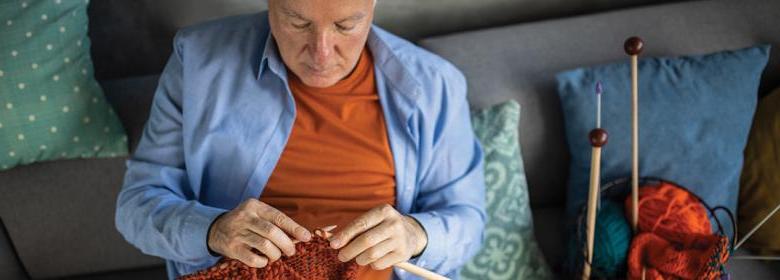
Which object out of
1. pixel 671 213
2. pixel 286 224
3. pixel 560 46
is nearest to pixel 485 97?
pixel 560 46

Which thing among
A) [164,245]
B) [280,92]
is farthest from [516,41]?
[164,245]

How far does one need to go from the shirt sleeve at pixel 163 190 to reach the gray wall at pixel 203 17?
423 millimetres

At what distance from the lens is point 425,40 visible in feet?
5.37

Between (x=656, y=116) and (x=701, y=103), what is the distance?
10cm

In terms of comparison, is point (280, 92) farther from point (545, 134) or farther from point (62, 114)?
point (545, 134)

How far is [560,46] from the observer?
5.24 feet

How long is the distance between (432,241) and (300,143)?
28 centimetres

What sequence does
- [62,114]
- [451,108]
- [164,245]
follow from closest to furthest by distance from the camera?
[164,245] → [451,108] → [62,114]

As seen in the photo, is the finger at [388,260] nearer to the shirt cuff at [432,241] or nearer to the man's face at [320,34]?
the shirt cuff at [432,241]

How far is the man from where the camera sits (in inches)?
48.0

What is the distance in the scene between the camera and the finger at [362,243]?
1033mm

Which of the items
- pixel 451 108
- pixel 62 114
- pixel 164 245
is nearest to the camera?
pixel 164 245

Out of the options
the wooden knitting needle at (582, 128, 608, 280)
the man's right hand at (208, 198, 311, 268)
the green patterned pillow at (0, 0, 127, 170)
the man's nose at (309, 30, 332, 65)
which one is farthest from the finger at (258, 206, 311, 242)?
the green patterned pillow at (0, 0, 127, 170)

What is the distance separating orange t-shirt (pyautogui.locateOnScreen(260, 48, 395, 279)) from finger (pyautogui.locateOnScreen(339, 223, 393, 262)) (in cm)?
20
